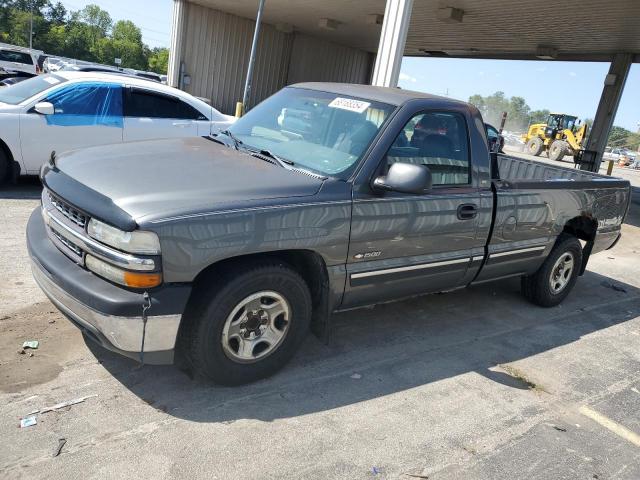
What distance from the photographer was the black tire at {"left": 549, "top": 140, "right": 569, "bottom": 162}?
104 feet

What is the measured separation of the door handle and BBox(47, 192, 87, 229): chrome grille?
2.61 m

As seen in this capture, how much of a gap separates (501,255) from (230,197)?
2.64 metres

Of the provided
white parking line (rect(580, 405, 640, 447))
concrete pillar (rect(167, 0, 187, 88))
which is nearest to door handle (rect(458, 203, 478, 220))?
white parking line (rect(580, 405, 640, 447))

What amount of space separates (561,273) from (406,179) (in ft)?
10.2

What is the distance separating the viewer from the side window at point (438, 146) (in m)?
3.82

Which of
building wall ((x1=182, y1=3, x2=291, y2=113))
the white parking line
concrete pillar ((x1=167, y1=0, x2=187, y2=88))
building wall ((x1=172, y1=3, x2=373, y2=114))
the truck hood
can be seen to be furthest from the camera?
building wall ((x1=172, y1=3, x2=373, y2=114))

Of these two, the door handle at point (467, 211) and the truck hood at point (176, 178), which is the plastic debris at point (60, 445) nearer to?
the truck hood at point (176, 178)

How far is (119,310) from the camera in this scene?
8.95ft

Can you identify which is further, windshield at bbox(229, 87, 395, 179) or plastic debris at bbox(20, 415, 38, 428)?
windshield at bbox(229, 87, 395, 179)

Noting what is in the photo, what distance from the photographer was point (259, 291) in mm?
3160

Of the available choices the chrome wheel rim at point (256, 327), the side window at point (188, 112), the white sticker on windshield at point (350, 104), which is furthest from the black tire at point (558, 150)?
the chrome wheel rim at point (256, 327)

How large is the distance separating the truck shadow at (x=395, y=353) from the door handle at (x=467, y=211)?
42.5 inches

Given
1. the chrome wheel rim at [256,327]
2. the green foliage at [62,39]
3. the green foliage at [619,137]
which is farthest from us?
the green foliage at [619,137]

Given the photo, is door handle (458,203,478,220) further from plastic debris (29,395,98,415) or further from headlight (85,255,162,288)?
plastic debris (29,395,98,415)
